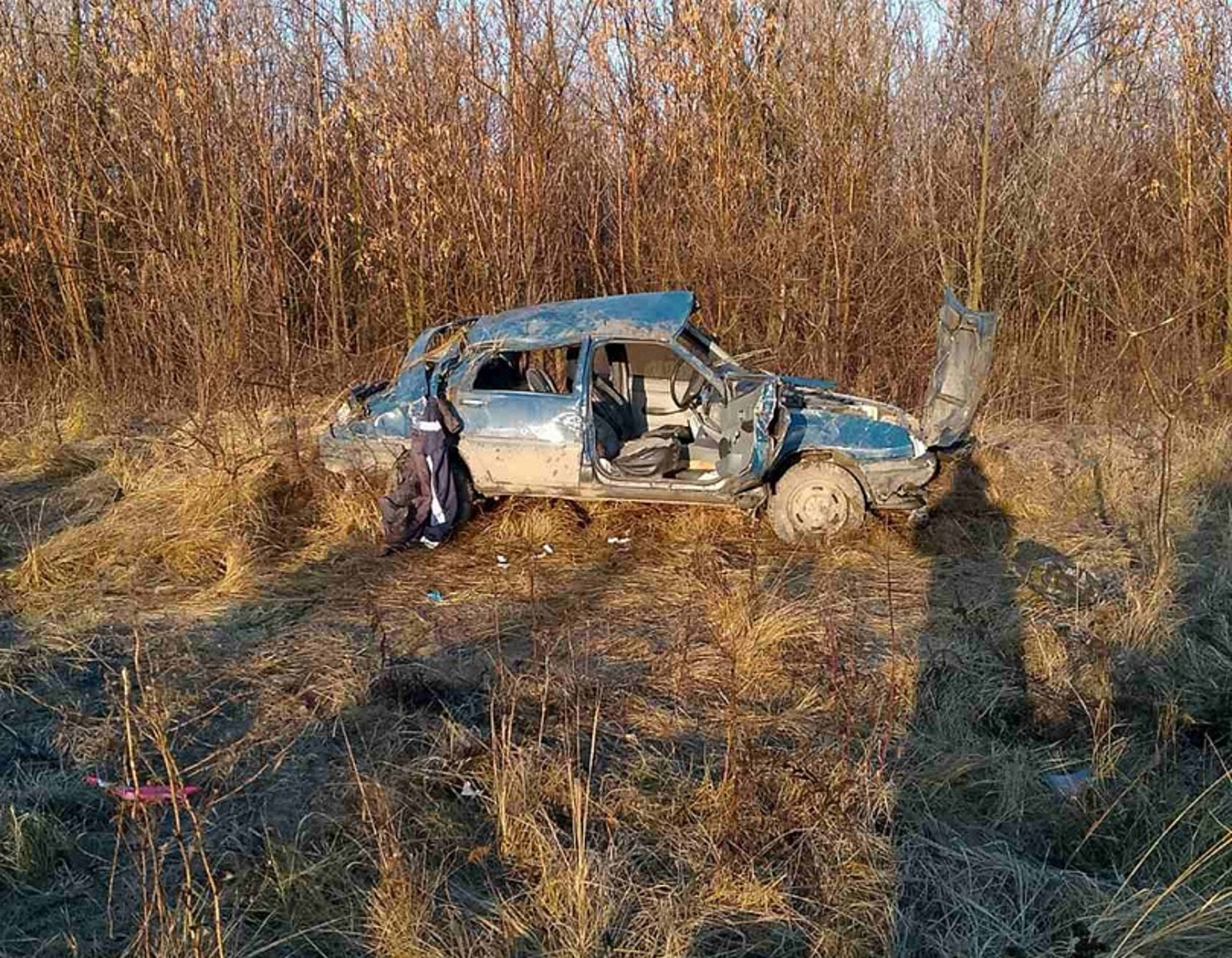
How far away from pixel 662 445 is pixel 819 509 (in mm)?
1259

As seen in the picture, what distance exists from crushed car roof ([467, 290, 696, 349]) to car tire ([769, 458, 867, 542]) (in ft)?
4.44

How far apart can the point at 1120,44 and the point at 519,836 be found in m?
12.3

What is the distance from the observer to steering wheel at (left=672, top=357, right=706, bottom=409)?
8.02 metres

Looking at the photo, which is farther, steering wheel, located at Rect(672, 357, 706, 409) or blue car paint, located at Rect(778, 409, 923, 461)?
steering wheel, located at Rect(672, 357, 706, 409)

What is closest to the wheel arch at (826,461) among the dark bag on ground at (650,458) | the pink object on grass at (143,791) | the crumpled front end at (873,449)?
the crumpled front end at (873,449)

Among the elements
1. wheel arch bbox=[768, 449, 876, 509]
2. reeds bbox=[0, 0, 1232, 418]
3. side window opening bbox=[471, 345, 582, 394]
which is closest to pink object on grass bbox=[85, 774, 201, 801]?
side window opening bbox=[471, 345, 582, 394]

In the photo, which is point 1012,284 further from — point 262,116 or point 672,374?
point 262,116

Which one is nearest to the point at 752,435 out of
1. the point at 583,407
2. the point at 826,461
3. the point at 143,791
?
the point at 826,461

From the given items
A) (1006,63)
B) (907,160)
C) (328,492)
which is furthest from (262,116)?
(1006,63)

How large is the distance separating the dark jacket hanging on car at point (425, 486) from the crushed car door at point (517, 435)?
17 cm

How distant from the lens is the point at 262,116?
11.1 m

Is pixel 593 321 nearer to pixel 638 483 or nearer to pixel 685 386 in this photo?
pixel 638 483

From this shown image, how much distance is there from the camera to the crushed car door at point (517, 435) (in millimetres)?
6801

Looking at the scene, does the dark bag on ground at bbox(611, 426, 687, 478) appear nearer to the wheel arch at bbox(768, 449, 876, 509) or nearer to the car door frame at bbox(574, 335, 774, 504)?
the car door frame at bbox(574, 335, 774, 504)
